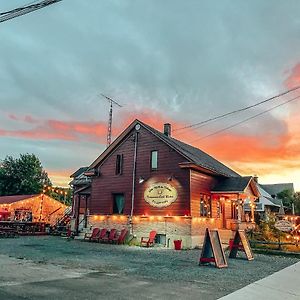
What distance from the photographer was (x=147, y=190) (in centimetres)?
2230

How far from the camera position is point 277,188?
65.8 m

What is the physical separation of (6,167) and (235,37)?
186 ft

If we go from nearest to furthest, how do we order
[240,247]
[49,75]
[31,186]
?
[240,247], [49,75], [31,186]

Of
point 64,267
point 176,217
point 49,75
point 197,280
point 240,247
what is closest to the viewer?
point 197,280

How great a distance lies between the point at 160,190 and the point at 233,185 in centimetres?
531

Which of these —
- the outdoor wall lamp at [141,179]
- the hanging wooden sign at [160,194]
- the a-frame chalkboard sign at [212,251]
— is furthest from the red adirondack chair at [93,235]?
the a-frame chalkboard sign at [212,251]

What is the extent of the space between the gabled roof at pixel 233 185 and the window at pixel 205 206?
2.77 ft

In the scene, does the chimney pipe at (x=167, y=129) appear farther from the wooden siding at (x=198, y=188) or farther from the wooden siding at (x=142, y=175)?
the wooden siding at (x=198, y=188)

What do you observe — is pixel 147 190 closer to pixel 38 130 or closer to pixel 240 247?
pixel 240 247

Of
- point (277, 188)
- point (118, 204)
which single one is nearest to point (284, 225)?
point (118, 204)

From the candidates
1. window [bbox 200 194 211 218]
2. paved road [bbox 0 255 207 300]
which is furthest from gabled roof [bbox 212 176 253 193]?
paved road [bbox 0 255 207 300]

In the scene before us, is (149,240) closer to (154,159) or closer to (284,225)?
(154,159)

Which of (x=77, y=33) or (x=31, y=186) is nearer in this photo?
(x=77, y=33)

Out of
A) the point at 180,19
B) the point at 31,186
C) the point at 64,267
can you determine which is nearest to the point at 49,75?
the point at 180,19
